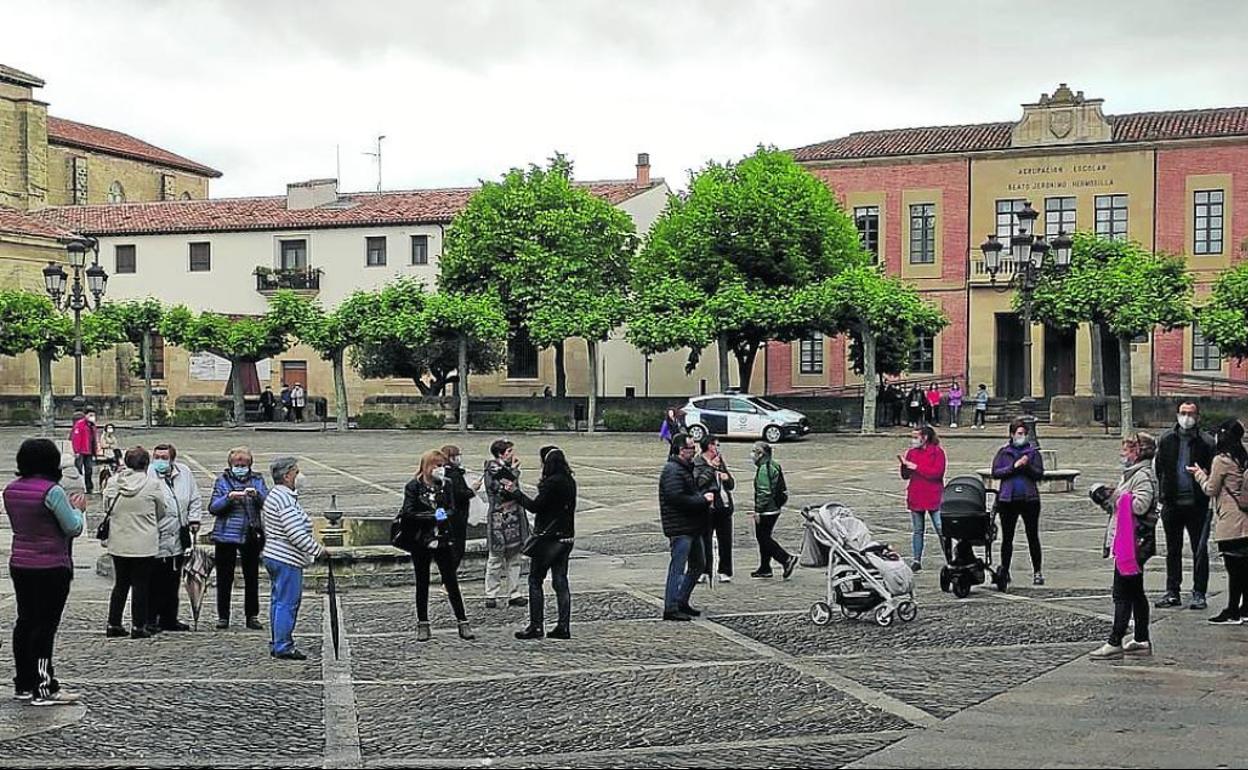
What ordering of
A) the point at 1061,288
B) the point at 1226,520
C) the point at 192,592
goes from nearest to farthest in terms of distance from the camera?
1. the point at 1226,520
2. the point at 192,592
3. the point at 1061,288

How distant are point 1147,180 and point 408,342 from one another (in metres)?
24.9

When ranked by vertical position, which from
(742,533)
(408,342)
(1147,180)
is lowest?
(742,533)

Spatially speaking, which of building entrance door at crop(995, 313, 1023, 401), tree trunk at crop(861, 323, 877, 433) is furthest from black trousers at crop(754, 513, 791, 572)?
building entrance door at crop(995, 313, 1023, 401)

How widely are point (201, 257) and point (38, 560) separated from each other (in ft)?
178

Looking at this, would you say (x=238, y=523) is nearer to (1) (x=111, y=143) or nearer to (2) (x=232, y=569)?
(2) (x=232, y=569)

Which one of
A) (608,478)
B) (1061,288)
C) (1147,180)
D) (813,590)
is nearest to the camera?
(813,590)

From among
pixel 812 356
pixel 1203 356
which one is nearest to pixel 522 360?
pixel 812 356

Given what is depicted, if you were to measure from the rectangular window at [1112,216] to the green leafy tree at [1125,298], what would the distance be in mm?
7744

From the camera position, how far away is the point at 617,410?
156 feet

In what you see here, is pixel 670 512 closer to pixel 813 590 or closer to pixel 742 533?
pixel 813 590

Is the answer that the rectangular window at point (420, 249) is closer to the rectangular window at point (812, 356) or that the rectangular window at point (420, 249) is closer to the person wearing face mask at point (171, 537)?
the rectangular window at point (812, 356)

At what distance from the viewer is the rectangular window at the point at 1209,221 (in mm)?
49156

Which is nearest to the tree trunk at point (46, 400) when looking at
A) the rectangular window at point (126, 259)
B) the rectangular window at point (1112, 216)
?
the rectangular window at point (126, 259)

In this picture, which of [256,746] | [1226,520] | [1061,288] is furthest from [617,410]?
[256,746]
